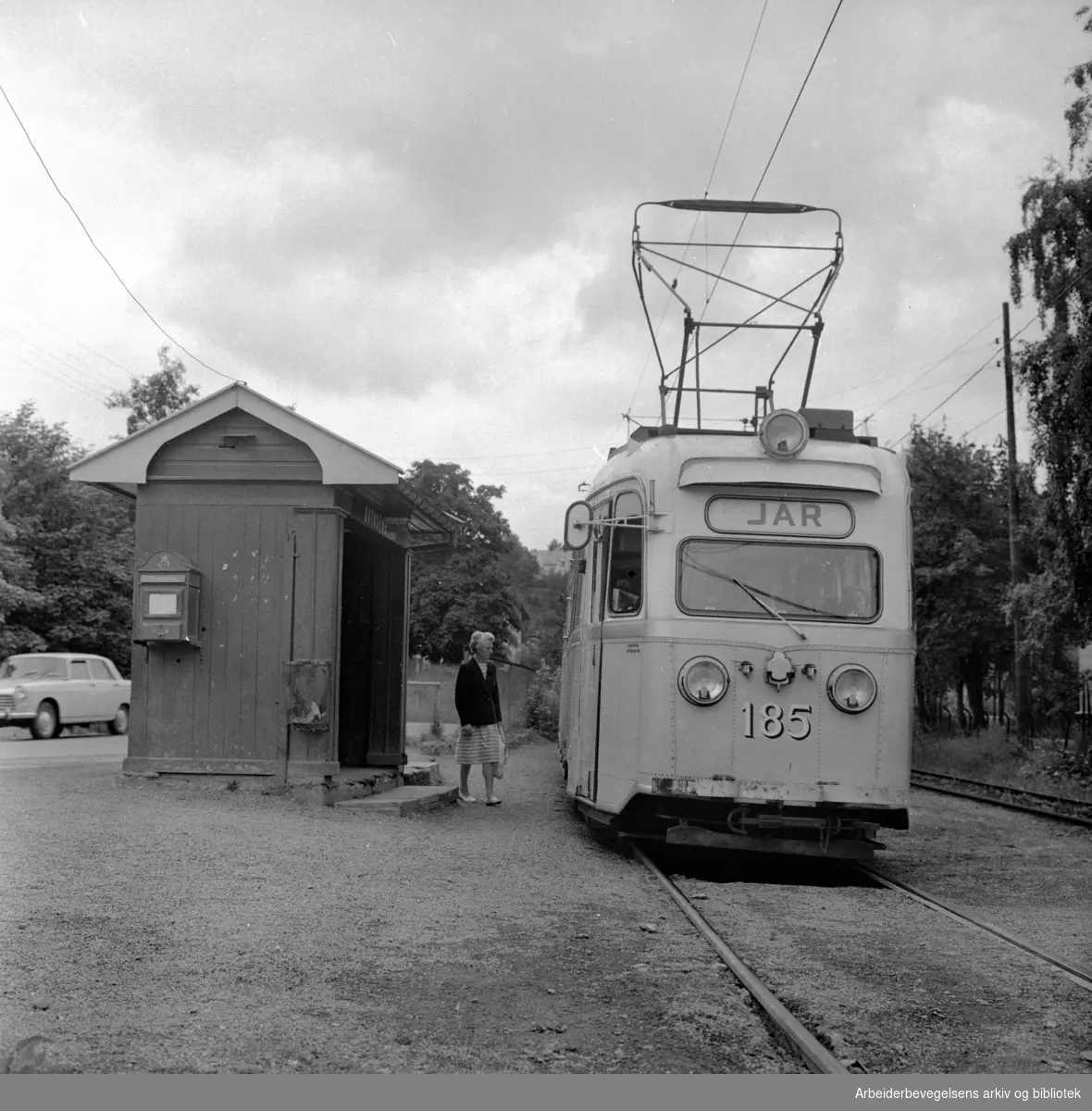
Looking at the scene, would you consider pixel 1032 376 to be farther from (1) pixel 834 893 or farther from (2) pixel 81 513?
(2) pixel 81 513

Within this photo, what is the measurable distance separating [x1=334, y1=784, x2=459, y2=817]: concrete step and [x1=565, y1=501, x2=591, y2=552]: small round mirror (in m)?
3.23

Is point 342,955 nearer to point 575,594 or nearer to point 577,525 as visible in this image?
point 577,525

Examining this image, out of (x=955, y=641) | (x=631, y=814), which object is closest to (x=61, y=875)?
(x=631, y=814)

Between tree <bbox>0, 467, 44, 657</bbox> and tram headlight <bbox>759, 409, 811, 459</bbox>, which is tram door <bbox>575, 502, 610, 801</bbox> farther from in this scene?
tree <bbox>0, 467, 44, 657</bbox>

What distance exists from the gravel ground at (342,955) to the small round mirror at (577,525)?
2275 millimetres

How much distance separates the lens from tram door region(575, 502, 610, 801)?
9969 mm

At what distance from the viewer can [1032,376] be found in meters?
20.1

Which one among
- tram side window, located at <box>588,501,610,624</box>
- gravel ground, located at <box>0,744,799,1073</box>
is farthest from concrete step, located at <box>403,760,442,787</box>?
tram side window, located at <box>588,501,610,624</box>

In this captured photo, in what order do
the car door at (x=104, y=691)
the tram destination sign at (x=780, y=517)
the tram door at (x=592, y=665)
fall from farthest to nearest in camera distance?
the car door at (x=104, y=691) → the tram door at (x=592, y=665) → the tram destination sign at (x=780, y=517)

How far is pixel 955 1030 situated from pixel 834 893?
3.64m

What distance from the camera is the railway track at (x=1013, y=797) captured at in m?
14.9

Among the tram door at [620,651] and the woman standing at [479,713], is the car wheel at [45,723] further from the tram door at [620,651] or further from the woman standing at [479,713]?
the tram door at [620,651]

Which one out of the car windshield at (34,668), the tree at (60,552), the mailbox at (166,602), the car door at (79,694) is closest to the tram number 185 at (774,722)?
the mailbox at (166,602)

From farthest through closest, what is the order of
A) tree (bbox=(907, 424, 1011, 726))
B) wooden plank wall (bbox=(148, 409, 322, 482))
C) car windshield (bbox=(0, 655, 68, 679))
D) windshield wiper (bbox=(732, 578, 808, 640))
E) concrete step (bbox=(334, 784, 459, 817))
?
tree (bbox=(907, 424, 1011, 726))
car windshield (bbox=(0, 655, 68, 679))
wooden plank wall (bbox=(148, 409, 322, 482))
concrete step (bbox=(334, 784, 459, 817))
windshield wiper (bbox=(732, 578, 808, 640))
